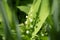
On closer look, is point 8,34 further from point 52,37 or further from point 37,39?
point 37,39

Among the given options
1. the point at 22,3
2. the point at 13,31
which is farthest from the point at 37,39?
the point at 22,3

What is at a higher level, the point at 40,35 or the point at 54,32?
the point at 54,32

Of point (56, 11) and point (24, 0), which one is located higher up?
point (56, 11)

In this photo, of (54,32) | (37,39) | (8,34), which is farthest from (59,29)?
(37,39)

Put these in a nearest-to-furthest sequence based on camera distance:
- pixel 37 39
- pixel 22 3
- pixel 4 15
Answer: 1. pixel 4 15
2. pixel 37 39
3. pixel 22 3

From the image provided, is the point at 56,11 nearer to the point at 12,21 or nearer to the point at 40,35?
the point at 12,21

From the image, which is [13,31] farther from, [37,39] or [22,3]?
[22,3]

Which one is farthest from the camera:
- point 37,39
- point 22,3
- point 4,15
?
point 22,3

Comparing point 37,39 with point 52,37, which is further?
point 37,39

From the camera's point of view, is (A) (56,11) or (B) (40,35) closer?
(A) (56,11)
